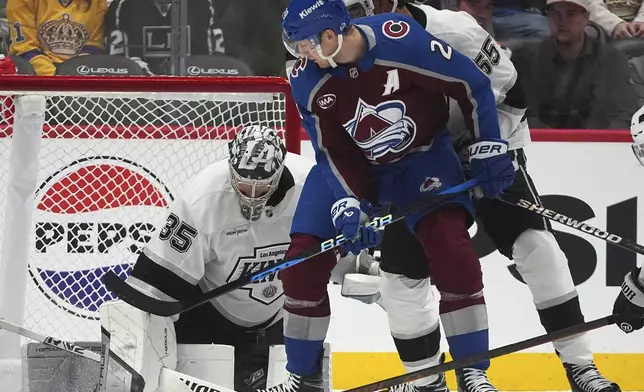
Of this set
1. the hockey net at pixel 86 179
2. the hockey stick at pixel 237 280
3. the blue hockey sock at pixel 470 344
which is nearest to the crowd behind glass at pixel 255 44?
the hockey net at pixel 86 179

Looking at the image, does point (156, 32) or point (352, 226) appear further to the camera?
point (156, 32)

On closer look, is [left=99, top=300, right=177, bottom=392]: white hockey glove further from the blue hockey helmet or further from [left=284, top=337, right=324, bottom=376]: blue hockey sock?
the blue hockey helmet

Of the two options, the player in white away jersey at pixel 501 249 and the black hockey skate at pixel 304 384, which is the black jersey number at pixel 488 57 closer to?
the player in white away jersey at pixel 501 249

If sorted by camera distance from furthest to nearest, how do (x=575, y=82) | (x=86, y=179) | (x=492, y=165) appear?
1. (x=575, y=82)
2. (x=86, y=179)
3. (x=492, y=165)

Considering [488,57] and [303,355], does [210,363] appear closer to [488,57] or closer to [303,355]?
[303,355]

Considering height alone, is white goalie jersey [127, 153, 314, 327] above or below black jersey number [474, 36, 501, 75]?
below

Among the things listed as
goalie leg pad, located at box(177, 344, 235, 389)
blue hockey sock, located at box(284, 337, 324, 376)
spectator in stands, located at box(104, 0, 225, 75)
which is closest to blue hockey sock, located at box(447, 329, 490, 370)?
blue hockey sock, located at box(284, 337, 324, 376)

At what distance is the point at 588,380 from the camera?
9.41 ft

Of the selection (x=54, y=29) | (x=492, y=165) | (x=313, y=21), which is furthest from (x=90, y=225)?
(x=492, y=165)

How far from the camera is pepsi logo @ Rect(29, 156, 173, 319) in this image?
145 inches

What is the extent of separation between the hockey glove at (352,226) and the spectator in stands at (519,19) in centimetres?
176

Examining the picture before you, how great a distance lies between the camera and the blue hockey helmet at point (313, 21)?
2.66m

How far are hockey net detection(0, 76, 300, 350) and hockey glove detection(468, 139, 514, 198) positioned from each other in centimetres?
83

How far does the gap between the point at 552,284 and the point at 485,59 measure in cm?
56
